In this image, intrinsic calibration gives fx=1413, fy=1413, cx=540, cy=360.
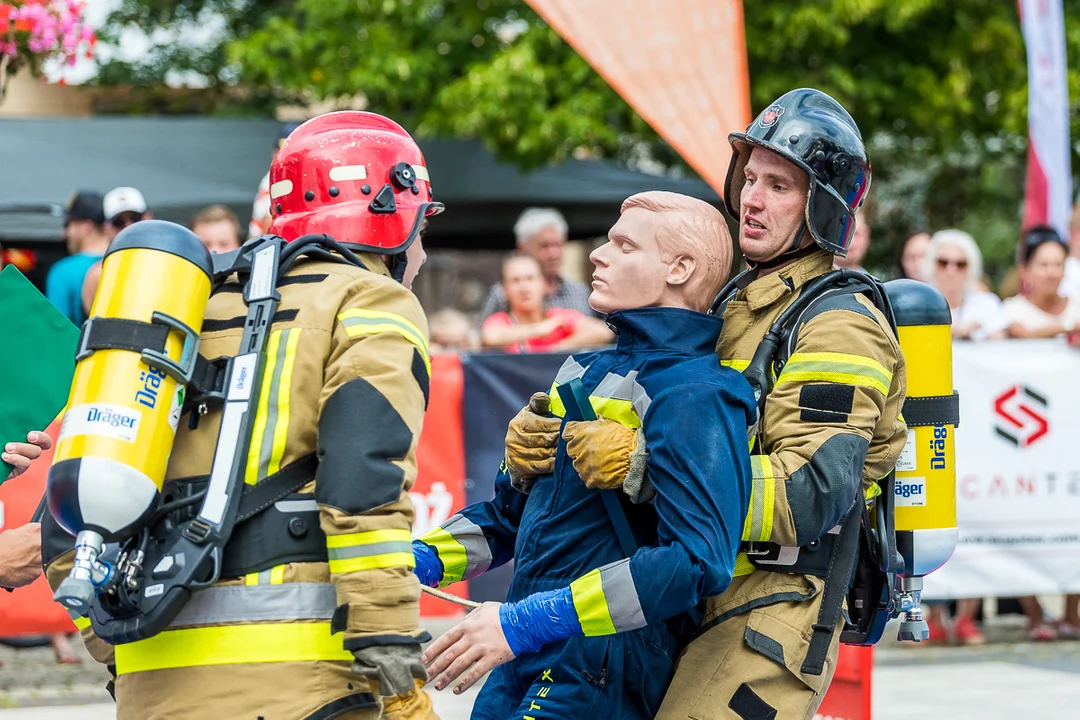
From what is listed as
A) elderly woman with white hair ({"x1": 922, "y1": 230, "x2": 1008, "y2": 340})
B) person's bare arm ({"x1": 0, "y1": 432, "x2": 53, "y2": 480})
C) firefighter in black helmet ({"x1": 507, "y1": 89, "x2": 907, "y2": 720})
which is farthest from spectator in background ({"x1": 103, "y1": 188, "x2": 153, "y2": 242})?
firefighter in black helmet ({"x1": 507, "y1": 89, "x2": 907, "y2": 720})

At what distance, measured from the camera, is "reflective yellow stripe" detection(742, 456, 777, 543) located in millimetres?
2975

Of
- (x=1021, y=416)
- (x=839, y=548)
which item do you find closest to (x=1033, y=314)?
(x=1021, y=416)

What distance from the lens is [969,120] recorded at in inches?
546

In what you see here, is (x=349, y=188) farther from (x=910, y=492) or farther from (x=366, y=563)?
(x=910, y=492)

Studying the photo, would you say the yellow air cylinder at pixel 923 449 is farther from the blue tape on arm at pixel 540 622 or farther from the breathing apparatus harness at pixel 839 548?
the blue tape on arm at pixel 540 622

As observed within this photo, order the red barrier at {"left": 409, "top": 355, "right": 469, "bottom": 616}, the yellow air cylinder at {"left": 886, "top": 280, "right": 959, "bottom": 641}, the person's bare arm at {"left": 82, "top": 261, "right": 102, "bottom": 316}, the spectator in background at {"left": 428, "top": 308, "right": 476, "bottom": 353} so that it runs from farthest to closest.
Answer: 1. the spectator in background at {"left": 428, "top": 308, "right": 476, "bottom": 353}
2. the red barrier at {"left": 409, "top": 355, "right": 469, "bottom": 616}
3. the person's bare arm at {"left": 82, "top": 261, "right": 102, "bottom": 316}
4. the yellow air cylinder at {"left": 886, "top": 280, "right": 959, "bottom": 641}

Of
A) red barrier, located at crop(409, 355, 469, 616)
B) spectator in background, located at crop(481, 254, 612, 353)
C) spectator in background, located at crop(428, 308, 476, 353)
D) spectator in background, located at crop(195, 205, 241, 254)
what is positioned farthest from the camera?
spectator in background, located at crop(428, 308, 476, 353)

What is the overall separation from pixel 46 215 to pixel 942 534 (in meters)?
8.78

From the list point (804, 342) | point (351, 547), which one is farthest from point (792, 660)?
point (351, 547)

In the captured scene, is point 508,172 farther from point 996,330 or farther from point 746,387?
point 746,387

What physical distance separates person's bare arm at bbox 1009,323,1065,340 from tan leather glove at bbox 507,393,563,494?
5.80 m

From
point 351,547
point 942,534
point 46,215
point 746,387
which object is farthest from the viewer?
point 46,215

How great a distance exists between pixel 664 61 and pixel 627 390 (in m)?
5.95

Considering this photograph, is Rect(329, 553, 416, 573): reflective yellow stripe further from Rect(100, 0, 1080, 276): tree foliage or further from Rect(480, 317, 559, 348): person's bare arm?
Rect(100, 0, 1080, 276): tree foliage
